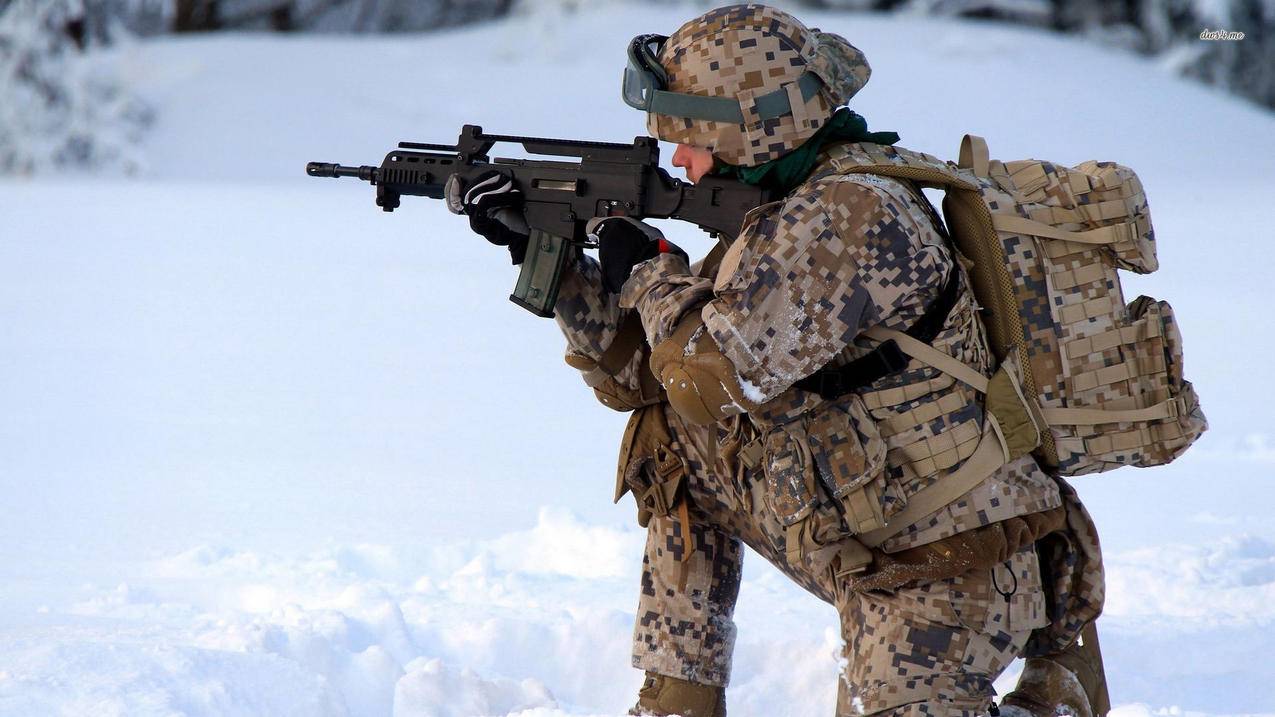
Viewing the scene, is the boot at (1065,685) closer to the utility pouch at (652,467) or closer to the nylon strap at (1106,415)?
the nylon strap at (1106,415)

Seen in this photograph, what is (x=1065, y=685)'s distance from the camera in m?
2.89

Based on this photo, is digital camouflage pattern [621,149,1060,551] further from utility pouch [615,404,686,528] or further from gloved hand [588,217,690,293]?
utility pouch [615,404,686,528]

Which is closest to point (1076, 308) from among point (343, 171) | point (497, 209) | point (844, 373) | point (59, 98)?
point (844, 373)

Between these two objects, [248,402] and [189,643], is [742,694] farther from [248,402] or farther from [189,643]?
[248,402]

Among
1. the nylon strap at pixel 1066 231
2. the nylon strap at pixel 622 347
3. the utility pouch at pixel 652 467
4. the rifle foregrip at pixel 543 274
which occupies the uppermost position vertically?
the nylon strap at pixel 1066 231

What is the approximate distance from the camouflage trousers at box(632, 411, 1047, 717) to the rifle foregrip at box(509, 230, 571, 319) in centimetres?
38

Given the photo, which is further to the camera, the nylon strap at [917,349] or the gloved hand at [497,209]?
the gloved hand at [497,209]

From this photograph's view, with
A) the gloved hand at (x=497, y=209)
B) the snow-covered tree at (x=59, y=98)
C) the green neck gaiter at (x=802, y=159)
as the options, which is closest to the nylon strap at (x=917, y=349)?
the green neck gaiter at (x=802, y=159)

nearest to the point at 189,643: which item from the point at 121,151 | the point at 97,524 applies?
the point at 97,524

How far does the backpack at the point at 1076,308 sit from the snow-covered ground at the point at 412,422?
47.9 inches

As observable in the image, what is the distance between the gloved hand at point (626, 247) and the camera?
2777 mm

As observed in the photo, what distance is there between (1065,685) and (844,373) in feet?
2.80

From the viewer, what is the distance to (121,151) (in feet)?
39.5

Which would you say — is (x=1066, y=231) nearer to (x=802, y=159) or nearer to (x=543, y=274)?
(x=802, y=159)
